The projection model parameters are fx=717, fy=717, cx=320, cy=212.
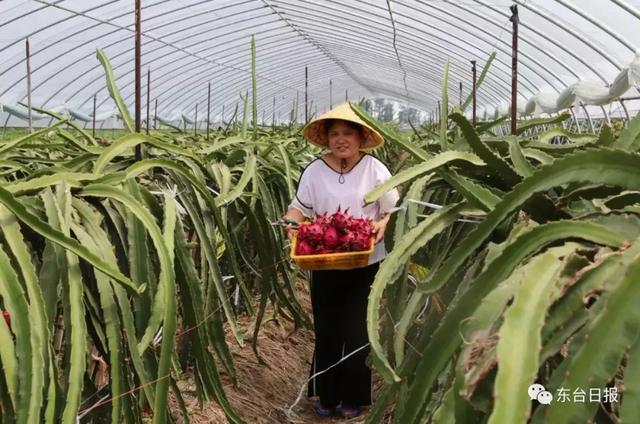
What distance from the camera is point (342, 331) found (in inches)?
92.4

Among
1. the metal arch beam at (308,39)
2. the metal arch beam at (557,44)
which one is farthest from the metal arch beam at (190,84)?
the metal arch beam at (557,44)

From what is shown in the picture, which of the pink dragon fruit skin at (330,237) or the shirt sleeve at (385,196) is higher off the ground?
the shirt sleeve at (385,196)

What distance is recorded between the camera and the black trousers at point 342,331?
2305 millimetres

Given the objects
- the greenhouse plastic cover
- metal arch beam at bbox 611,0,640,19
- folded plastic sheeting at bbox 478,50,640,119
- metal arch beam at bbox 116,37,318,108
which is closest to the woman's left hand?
the greenhouse plastic cover

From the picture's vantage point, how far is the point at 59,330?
67.9 inches

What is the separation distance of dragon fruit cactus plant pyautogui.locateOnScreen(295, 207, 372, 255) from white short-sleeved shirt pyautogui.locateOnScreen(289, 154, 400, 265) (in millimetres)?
308

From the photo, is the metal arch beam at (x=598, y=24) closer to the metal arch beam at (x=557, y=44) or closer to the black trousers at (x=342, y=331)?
the metal arch beam at (x=557, y=44)

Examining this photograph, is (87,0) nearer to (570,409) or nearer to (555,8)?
(555,8)

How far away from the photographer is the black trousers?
7.56 ft

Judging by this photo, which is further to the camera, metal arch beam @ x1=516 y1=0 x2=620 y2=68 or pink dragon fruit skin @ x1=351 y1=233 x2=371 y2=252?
metal arch beam @ x1=516 y1=0 x2=620 y2=68

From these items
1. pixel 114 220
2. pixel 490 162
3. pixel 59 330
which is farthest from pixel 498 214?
pixel 59 330

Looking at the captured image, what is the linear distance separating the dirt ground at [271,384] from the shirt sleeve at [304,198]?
0.58 m

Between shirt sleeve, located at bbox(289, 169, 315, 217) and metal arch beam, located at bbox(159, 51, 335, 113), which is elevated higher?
metal arch beam, located at bbox(159, 51, 335, 113)

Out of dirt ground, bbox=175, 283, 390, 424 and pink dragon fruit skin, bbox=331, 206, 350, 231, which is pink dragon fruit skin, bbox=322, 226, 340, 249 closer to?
pink dragon fruit skin, bbox=331, 206, 350, 231
